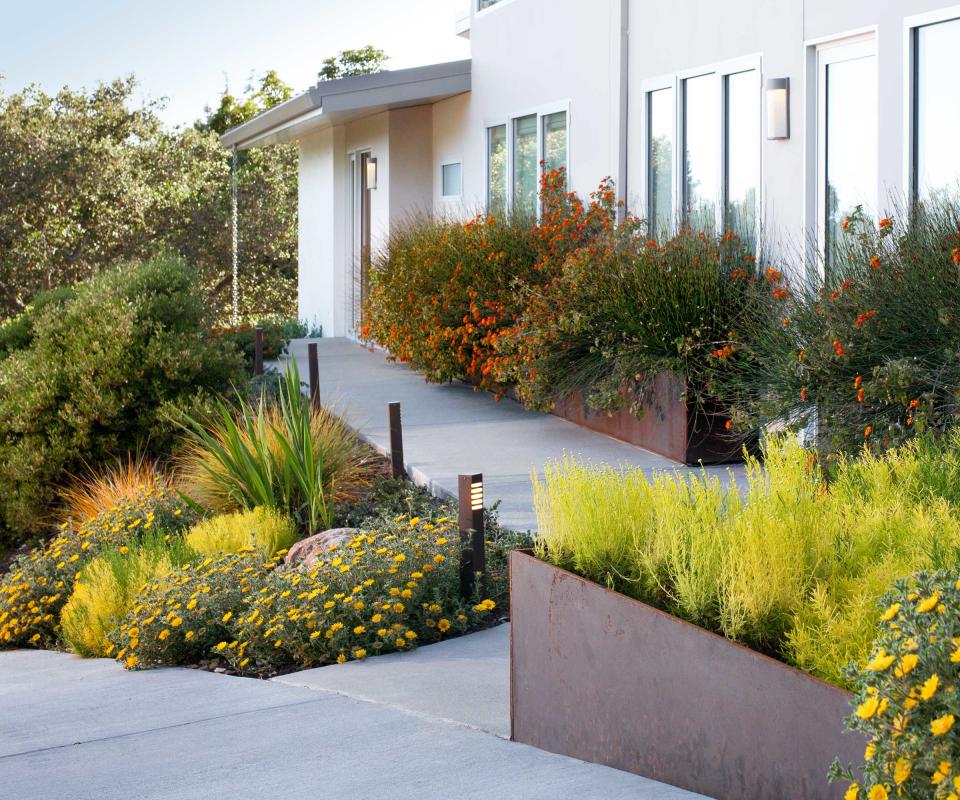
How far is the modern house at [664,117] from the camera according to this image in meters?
7.68

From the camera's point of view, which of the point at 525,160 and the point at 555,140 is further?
the point at 525,160

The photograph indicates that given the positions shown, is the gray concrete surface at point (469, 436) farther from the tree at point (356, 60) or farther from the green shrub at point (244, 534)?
the tree at point (356, 60)

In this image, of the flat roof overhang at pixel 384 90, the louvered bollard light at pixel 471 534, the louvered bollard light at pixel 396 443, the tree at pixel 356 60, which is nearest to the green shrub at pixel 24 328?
the flat roof overhang at pixel 384 90

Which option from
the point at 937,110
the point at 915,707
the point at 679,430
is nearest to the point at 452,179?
the point at 679,430

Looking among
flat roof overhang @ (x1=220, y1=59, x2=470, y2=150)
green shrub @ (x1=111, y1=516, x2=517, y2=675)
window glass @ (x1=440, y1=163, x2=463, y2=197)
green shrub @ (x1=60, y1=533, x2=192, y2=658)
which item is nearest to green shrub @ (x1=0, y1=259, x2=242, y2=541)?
green shrub @ (x1=60, y1=533, x2=192, y2=658)

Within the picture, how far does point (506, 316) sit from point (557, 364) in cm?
127

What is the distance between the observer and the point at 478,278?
36.0 feet

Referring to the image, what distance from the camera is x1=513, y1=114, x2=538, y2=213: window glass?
13164 millimetres

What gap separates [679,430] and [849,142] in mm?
2289

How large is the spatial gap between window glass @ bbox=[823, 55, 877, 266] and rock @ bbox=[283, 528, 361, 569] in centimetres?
380

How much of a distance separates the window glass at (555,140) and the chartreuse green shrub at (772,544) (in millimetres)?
8552

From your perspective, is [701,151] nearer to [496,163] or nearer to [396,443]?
[396,443]

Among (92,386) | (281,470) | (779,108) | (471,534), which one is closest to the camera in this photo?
(471,534)

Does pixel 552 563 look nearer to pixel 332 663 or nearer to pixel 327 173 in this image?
pixel 332 663
